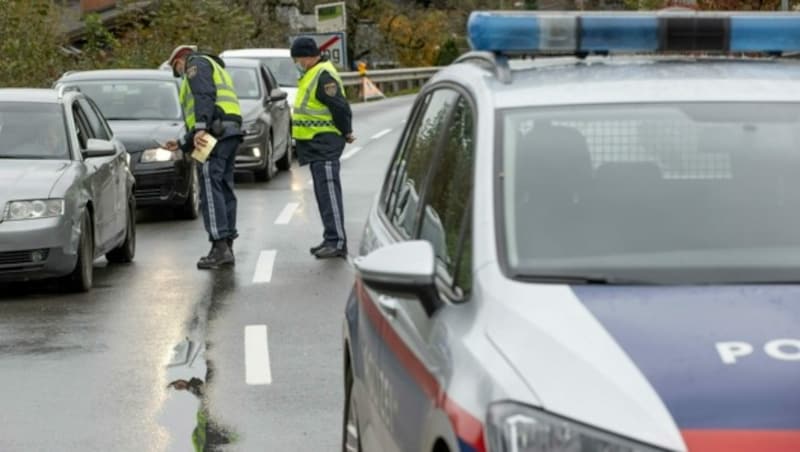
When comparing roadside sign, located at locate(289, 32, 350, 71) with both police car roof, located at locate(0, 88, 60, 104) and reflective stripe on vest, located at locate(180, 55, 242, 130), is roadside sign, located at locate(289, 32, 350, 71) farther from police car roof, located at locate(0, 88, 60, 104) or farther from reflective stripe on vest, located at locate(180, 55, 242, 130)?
police car roof, located at locate(0, 88, 60, 104)

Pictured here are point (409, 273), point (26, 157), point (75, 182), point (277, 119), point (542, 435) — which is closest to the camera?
point (542, 435)

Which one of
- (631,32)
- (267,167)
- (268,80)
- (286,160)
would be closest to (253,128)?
(267,167)

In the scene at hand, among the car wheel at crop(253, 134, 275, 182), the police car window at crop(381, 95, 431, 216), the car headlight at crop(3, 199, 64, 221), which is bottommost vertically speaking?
the car wheel at crop(253, 134, 275, 182)

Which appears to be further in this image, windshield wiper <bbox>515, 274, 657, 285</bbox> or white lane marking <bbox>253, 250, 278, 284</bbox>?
white lane marking <bbox>253, 250, 278, 284</bbox>

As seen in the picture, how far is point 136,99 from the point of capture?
2000 cm

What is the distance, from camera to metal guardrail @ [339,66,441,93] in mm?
50344

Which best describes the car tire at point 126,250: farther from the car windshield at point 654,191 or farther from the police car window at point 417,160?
the car windshield at point 654,191

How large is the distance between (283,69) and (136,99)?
1180cm

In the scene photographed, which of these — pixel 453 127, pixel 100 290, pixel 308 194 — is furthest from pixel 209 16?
pixel 453 127

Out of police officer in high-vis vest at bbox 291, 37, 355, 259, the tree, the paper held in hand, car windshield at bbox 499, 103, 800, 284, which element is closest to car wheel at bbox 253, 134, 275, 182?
the tree

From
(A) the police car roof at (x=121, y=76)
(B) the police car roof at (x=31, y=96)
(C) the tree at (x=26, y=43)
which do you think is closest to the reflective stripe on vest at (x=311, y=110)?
(B) the police car roof at (x=31, y=96)

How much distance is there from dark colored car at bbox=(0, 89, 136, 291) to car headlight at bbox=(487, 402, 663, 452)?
916cm

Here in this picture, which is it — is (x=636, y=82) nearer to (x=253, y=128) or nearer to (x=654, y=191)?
(x=654, y=191)

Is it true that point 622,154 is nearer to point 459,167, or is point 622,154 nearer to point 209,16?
point 459,167
